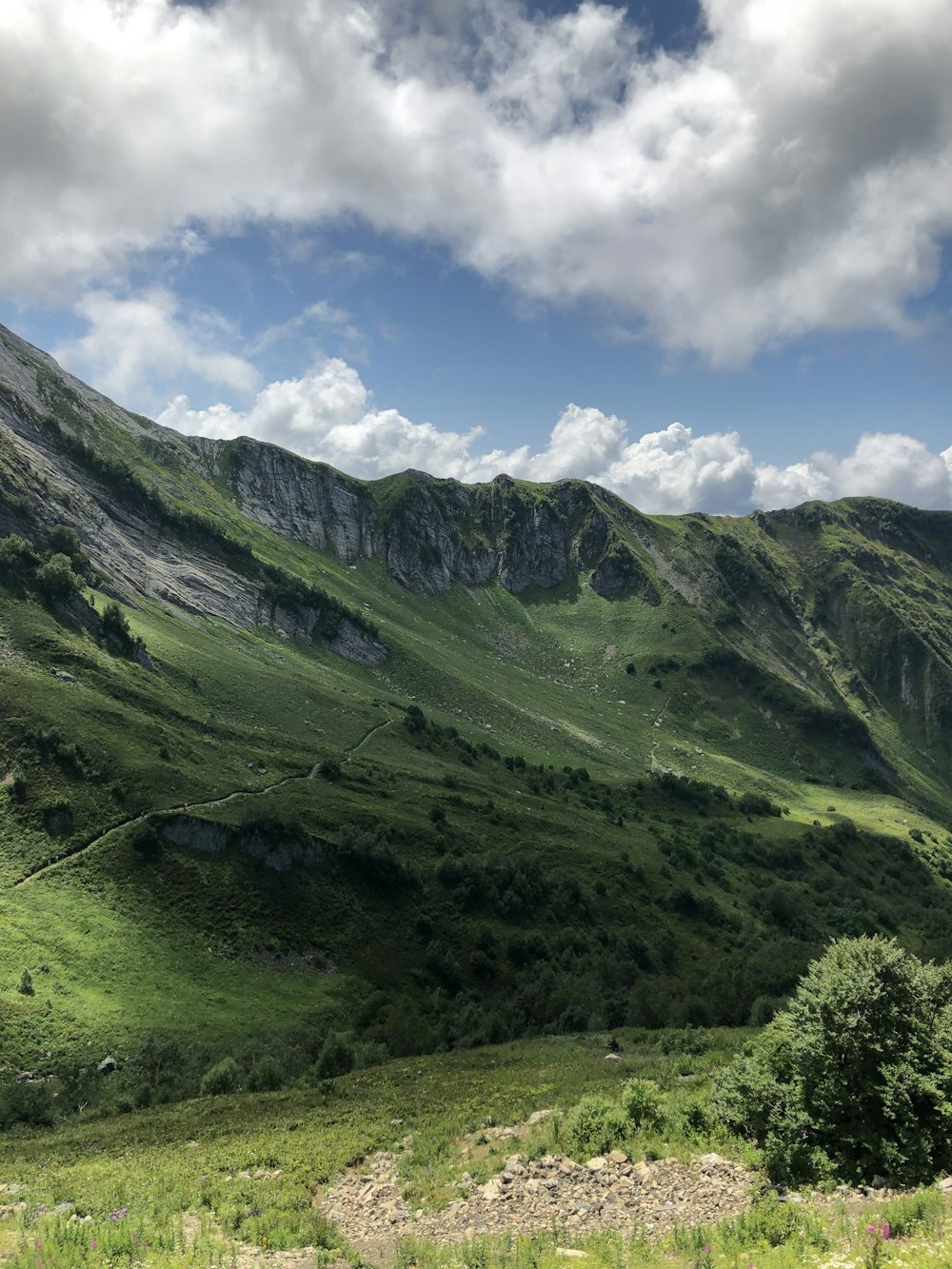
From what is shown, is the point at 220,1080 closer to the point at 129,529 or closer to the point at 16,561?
the point at 16,561

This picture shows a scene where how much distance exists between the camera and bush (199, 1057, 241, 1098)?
137 feet

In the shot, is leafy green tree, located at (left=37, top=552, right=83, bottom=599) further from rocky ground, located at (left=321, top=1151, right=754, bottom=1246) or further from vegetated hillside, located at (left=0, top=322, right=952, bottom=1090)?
rocky ground, located at (left=321, top=1151, right=754, bottom=1246)

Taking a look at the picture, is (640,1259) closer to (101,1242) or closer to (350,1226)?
(350,1226)

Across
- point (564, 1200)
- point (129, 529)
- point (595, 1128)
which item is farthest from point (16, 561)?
point (564, 1200)

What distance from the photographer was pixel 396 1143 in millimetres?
27875

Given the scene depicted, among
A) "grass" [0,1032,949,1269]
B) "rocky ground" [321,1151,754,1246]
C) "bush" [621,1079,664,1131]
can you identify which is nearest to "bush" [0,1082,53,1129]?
"grass" [0,1032,949,1269]

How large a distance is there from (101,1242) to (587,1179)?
14.3 metres

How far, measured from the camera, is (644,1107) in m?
25.2

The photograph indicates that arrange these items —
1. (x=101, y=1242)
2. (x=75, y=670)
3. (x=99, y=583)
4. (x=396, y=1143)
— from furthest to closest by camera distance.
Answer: (x=99, y=583)
(x=75, y=670)
(x=396, y=1143)
(x=101, y=1242)

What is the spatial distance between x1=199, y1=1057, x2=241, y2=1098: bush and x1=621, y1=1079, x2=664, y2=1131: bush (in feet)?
94.0

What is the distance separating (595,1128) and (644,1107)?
2019mm

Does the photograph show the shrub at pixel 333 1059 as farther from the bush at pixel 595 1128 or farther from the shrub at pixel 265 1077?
the bush at pixel 595 1128

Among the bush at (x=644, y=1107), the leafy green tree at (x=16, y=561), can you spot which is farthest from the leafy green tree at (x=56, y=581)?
the bush at (x=644, y=1107)

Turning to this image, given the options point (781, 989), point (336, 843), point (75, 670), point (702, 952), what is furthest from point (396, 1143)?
point (75, 670)
